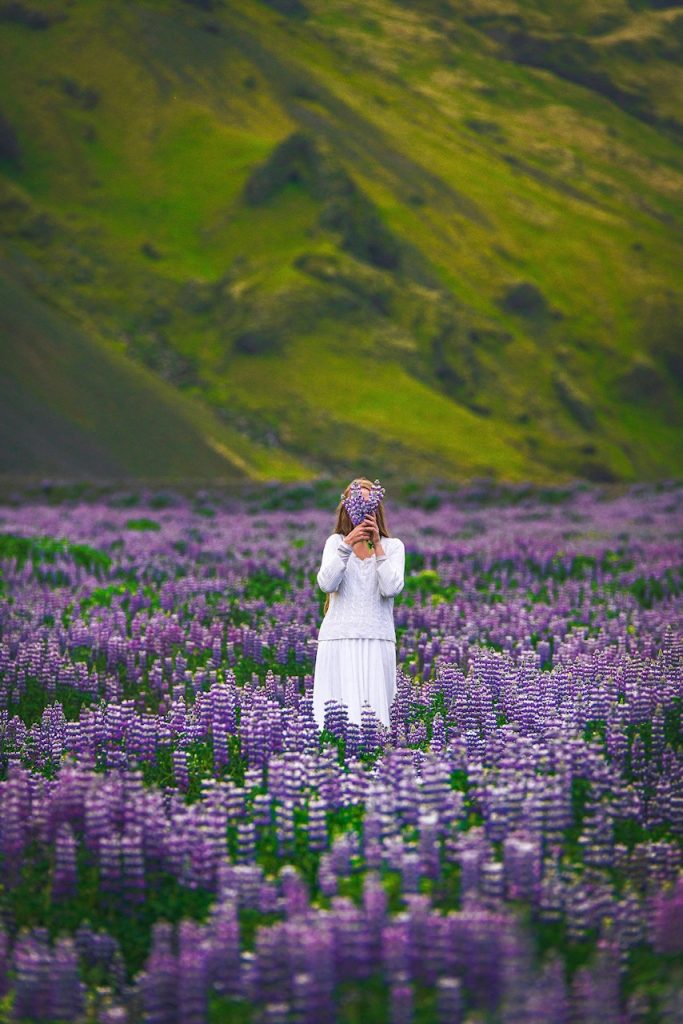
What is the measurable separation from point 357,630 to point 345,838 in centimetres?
377

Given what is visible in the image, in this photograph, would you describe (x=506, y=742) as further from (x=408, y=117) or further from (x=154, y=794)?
(x=408, y=117)

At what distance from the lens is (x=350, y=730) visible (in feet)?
32.1

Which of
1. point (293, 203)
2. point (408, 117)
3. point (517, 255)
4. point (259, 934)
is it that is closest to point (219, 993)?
point (259, 934)

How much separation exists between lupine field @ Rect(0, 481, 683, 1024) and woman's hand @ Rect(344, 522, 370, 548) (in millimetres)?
1176

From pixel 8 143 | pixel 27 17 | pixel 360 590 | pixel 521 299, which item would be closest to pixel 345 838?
pixel 360 590

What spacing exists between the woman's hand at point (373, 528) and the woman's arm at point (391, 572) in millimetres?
138

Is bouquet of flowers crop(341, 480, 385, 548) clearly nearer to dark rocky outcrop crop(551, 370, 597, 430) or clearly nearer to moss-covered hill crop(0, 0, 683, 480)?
moss-covered hill crop(0, 0, 683, 480)

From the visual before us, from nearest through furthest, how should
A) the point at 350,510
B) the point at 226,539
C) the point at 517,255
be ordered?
1. the point at 350,510
2. the point at 226,539
3. the point at 517,255

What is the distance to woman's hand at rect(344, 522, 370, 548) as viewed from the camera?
11023mm

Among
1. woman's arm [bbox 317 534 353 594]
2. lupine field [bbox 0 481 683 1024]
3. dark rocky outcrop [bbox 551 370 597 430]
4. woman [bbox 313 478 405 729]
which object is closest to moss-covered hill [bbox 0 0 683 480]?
dark rocky outcrop [bbox 551 370 597 430]

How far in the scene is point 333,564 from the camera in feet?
35.7

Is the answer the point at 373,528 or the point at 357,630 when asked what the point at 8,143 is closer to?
the point at 373,528

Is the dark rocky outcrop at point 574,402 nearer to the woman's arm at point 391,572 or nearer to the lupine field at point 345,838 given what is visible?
the lupine field at point 345,838

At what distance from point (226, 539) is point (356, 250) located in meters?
90.0
